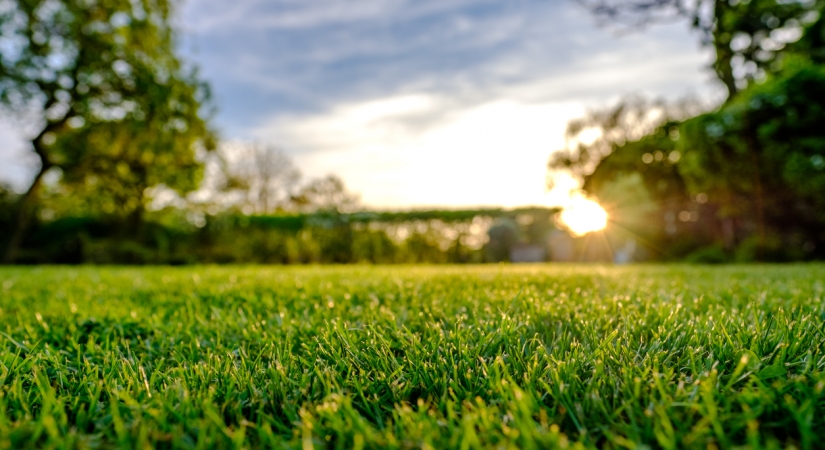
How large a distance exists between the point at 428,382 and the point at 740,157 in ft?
34.8

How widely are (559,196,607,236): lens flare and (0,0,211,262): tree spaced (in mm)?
Answer: 11451

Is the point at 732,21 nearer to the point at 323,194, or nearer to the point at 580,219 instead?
the point at 580,219

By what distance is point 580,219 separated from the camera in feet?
47.5

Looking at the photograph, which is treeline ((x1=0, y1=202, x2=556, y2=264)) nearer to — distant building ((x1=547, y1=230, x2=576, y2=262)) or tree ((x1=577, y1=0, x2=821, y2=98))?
distant building ((x1=547, y1=230, x2=576, y2=262))

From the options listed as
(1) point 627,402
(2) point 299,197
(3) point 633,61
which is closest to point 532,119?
(3) point 633,61

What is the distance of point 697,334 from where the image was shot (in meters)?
1.39

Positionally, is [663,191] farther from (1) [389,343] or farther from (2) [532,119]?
(1) [389,343]

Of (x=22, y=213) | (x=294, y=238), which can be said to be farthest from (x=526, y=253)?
(x=22, y=213)

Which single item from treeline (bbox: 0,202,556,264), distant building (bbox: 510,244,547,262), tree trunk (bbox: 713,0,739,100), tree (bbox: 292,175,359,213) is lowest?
distant building (bbox: 510,244,547,262)

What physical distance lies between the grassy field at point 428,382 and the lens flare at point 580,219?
12.7 meters

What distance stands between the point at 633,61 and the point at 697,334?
9.87m

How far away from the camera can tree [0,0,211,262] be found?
12883 millimetres

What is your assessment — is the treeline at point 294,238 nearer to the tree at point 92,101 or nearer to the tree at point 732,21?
the tree at point 92,101

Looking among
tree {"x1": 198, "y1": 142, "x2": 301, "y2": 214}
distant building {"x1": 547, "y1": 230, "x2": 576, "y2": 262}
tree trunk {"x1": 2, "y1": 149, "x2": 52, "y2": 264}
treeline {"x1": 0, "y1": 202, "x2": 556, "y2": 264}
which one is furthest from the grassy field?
tree {"x1": 198, "y1": 142, "x2": 301, "y2": 214}
